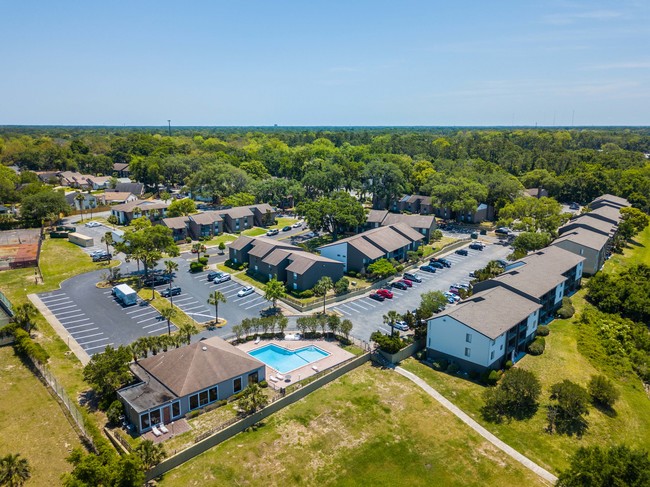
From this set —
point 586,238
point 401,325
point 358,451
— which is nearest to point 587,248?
point 586,238

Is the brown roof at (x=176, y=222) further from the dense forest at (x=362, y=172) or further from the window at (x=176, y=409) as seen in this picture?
the window at (x=176, y=409)

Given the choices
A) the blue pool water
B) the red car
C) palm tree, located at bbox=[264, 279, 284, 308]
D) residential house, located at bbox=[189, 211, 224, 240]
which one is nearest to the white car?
palm tree, located at bbox=[264, 279, 284, 308]

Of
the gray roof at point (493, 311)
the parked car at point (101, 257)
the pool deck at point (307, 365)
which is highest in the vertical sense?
the gray roof at point (493, 311)

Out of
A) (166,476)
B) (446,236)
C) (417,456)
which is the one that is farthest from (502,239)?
(166,476)

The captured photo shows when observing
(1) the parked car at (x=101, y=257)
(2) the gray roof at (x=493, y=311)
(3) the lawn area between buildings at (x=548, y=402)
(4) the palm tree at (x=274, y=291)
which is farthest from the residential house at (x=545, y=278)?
(1) the parked car at (x=101, y=257)

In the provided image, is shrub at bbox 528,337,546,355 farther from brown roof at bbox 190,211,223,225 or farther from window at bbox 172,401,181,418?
brown roof at bbox 190,211,223,225

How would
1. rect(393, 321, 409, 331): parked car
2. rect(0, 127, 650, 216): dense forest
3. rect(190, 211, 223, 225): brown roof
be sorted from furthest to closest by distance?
rect(0, 127, 650, 216): dense forest → rect(190, 211, 223, 225): brown roof → rect(393, 321, 409, 331): parked car
